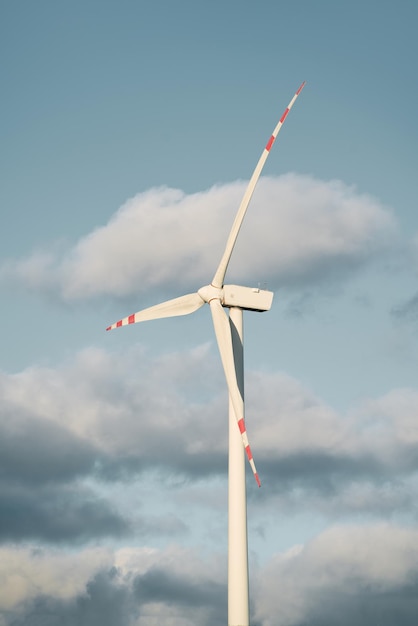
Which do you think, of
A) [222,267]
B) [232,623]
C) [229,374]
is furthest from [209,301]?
[232,623]

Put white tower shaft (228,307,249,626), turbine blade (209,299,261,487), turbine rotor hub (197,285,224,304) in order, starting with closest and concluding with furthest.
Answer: white tower shaft (228,307,249,626) < turbine blade (209,299,261,487) < turbine rotor hub (197,285,224,304)

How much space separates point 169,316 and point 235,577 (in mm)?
20330

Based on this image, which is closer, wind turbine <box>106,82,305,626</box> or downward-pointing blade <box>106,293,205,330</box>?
wind turbine <box>106,82,305,626</box>

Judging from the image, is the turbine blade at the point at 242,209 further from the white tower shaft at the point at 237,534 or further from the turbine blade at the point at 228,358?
the white tower shaft at the point at 237,534

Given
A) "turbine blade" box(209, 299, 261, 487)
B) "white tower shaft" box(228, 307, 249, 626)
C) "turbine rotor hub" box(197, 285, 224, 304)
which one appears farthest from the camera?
"turbine rotor hub" box(197, 285, 224, 304)

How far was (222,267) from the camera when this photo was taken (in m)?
67.5

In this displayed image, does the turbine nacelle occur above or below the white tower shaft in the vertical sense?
above

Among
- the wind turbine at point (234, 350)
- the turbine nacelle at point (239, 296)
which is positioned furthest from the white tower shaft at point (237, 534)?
the turbine nacelle at point (239, 296)

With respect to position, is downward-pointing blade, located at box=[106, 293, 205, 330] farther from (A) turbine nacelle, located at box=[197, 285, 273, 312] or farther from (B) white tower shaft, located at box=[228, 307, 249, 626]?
(B) white tower shaft, located at box=[228, 307, 249, 626]

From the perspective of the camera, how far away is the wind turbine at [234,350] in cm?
6112

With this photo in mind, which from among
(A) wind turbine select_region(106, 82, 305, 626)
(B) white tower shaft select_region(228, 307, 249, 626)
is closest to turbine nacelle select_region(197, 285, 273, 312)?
(A) wind turbine select_region(106, 82, 305, 626)

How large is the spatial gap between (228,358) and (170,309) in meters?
8.07

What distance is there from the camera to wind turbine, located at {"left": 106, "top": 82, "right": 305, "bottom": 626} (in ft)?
201

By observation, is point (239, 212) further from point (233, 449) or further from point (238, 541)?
point (238, 541)
